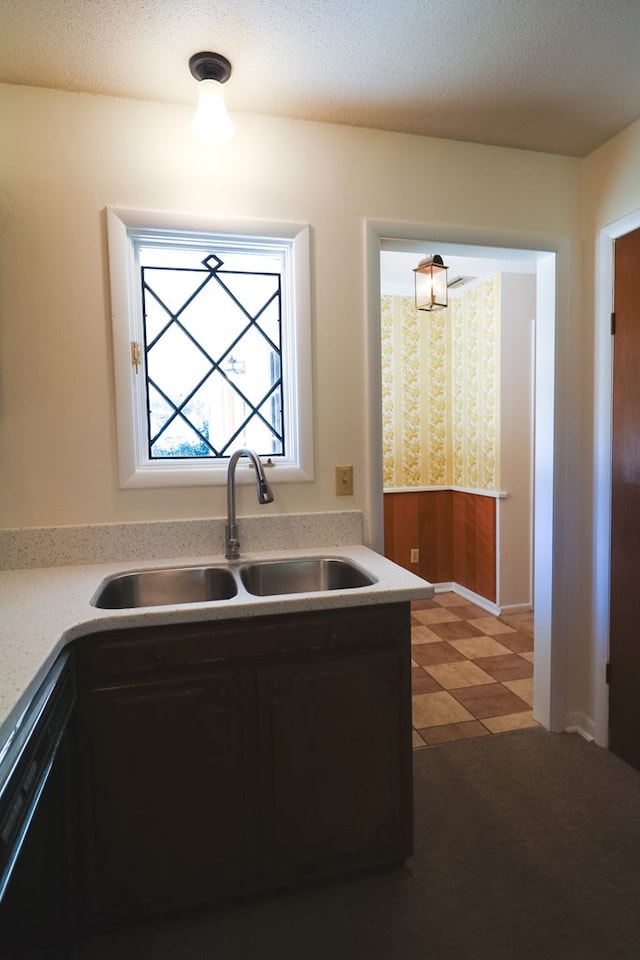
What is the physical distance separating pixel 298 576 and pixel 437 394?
117 inches

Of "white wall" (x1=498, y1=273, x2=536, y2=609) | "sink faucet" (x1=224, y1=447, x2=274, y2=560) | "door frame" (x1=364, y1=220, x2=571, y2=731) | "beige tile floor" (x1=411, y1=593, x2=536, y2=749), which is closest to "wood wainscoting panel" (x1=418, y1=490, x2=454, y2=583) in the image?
"beige tile floor" (x1=411, y1=593, x2=536, y2=749)

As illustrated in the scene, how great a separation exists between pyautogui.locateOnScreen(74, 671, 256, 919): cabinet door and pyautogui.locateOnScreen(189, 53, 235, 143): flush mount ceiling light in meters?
1.57

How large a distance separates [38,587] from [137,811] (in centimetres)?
68

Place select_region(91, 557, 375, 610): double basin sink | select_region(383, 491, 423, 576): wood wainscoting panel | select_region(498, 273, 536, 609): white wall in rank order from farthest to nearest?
select_region(383, 491, 423, 576): wood wainscoting panel → select_region(498, 273, 536, 609): white wall → select_region(91, 557, 375, 610): double basin sink

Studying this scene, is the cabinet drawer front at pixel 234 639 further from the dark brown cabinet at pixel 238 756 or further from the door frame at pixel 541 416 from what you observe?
the door frame at pixel 541 416

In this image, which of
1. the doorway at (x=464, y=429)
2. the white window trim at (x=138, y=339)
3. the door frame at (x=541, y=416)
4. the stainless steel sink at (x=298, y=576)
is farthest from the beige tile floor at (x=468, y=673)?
the white window trim at (x=138, y=339)

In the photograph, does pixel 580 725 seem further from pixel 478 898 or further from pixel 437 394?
pixel 437 394

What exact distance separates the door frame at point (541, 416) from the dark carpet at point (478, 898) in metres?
0.45

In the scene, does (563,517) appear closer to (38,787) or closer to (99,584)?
(99,584)

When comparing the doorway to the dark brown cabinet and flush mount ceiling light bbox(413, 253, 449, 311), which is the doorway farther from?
the dark brown cabinet

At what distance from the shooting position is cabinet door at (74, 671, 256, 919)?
4.47ft

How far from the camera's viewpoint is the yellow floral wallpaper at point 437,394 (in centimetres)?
410

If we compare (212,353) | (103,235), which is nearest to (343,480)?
(212,353)

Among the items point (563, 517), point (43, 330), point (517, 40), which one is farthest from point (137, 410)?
point (563, 517)
